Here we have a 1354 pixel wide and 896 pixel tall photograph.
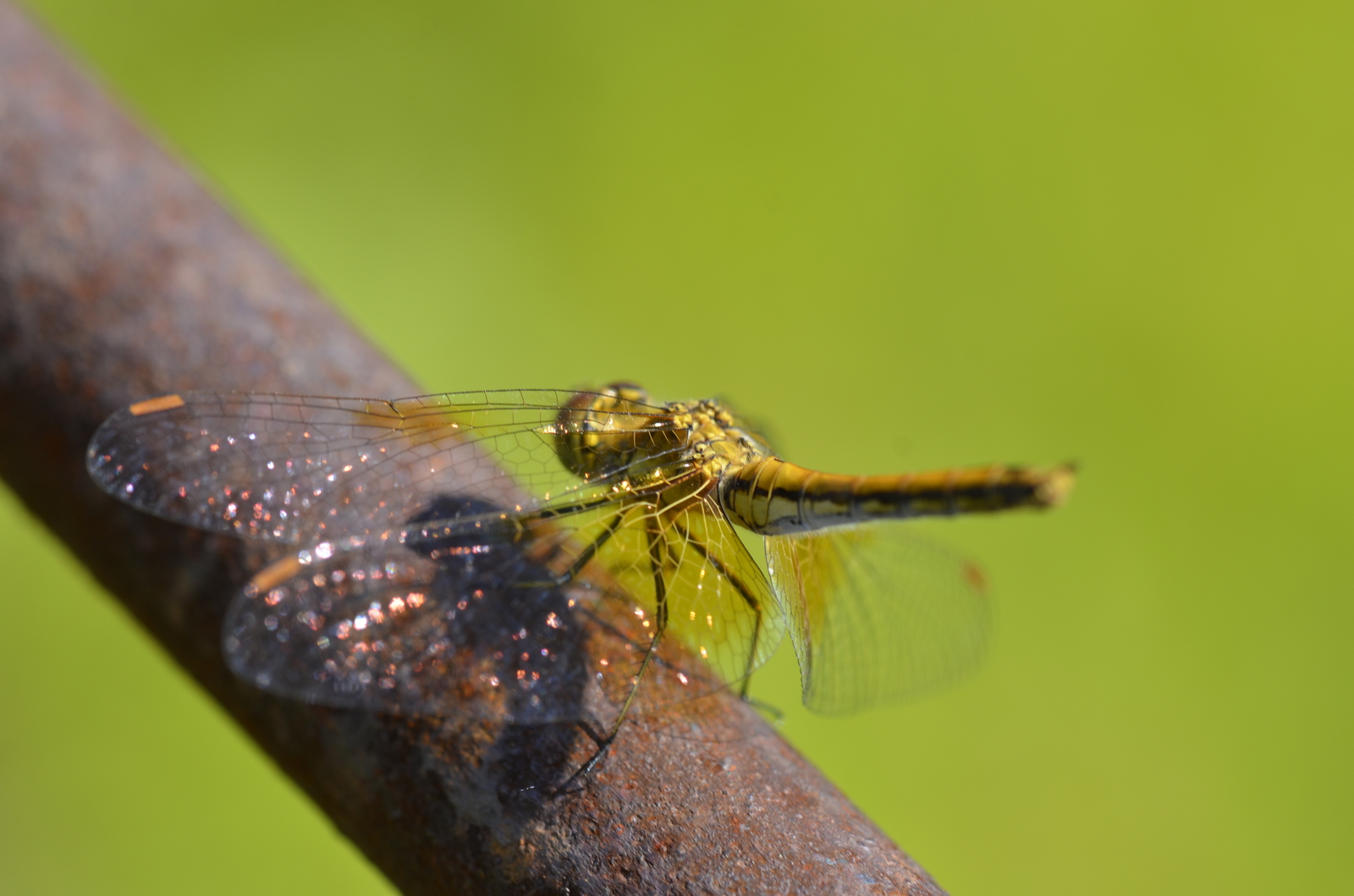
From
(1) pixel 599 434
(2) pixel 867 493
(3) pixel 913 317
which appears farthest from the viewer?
(3) pixel 913 317

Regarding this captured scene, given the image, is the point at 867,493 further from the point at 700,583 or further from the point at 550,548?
the point at 550,548

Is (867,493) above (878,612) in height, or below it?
above

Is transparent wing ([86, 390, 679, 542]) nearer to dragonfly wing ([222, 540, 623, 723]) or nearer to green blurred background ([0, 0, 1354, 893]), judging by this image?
dragonfly wing ([222, 540, 623, 723])

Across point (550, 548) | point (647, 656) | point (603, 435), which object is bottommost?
point (647, 656)

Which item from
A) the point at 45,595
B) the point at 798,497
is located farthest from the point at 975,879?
the point at 45,595

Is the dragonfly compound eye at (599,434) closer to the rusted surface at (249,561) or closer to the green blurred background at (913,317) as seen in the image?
the rusted surface at (249,561)

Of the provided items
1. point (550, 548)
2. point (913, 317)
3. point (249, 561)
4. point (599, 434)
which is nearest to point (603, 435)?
point (599, 434)

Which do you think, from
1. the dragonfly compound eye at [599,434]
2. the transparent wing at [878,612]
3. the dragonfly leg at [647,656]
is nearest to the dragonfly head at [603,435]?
the dragonfly compound eye at [599,434]

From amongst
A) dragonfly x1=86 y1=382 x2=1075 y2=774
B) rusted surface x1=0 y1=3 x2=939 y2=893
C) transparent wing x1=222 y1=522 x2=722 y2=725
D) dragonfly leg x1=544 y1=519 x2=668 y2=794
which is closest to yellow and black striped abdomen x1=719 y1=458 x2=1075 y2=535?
dragonfly x1=86 y1=382 x2=1075 y2=774
